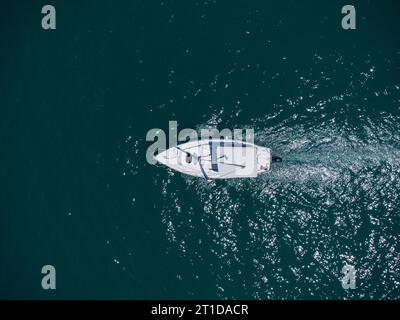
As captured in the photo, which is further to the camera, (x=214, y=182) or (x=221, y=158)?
(x=214, y=182)

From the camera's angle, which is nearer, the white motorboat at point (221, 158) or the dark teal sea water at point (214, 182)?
the white motorboat at point (221, 158)

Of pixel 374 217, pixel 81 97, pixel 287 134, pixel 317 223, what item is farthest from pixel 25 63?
pixel 374 217

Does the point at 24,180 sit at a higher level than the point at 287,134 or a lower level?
lower

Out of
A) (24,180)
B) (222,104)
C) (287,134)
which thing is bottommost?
(24,180)

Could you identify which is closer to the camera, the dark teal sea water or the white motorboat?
the white motorboat

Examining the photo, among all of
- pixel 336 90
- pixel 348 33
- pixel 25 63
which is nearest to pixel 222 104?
pixel 336 90

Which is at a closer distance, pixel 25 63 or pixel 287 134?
pixel 287 134

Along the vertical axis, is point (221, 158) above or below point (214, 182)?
above
